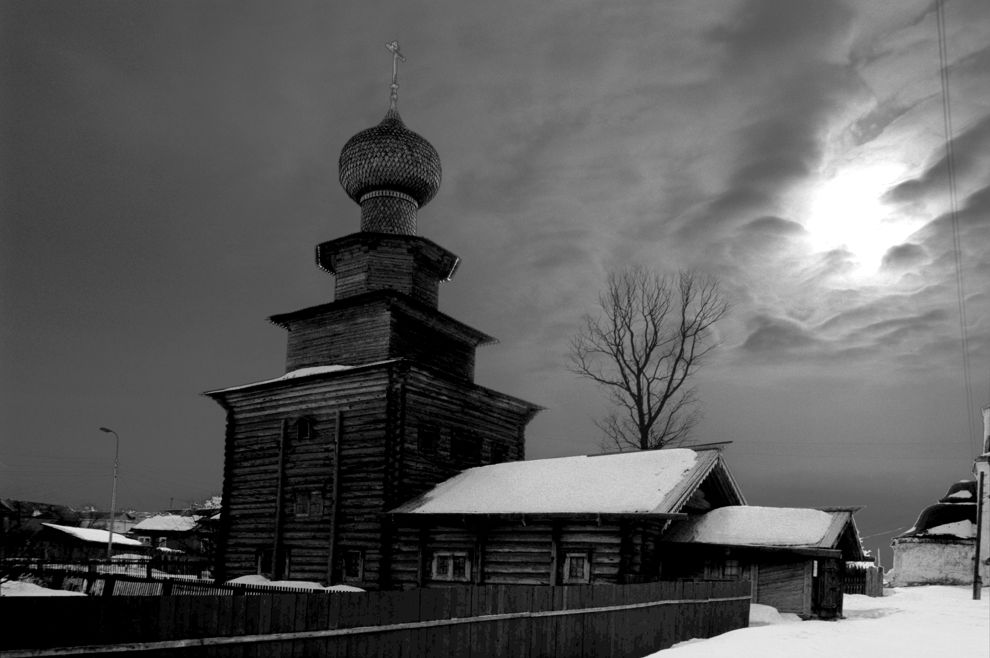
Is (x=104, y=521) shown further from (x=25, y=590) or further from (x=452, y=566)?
(x=452, y=566)

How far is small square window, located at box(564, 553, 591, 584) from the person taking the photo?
20.9 metres

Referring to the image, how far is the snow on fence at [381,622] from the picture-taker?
7.99 meters

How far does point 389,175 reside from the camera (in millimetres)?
31547

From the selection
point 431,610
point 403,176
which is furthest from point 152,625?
point 403,176

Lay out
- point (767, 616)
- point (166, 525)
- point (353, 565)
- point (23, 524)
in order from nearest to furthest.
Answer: point (767, 616)
point (353, 565)
point (23, 524)
point (166, 525)

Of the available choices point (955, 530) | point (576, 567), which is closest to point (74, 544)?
point (576, 567)

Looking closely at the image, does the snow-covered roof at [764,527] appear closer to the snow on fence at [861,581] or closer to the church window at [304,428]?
the church window at [304,428]

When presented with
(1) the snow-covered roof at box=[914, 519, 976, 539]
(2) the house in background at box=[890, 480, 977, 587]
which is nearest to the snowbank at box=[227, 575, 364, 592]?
(2) the house in background at box=[890, 480, 977, 587]

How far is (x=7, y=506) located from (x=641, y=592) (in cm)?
2968

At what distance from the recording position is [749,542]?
21016 millimetres

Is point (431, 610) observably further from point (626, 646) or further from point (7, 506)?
→ point (7, 506)

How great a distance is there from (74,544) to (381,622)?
57.8 m

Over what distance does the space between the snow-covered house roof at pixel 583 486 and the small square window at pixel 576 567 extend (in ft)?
4.60

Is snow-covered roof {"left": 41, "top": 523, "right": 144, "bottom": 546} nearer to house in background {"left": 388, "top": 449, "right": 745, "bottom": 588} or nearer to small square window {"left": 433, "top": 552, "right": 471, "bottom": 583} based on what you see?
house in background {"left": 388, "top": 449, "right": 745, "bottom": 588}
